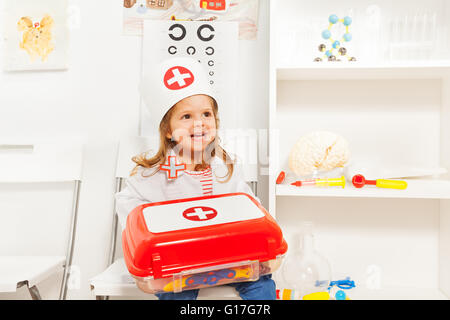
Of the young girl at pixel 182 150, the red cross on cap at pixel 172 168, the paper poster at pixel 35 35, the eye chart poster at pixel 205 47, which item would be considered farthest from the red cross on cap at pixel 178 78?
the paper poster at pixel 35 35

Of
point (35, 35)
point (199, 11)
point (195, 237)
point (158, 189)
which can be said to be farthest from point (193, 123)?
point (35, 35)

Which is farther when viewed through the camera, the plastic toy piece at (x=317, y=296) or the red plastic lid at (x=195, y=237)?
the plastic toy piece at (x=317, y=296)

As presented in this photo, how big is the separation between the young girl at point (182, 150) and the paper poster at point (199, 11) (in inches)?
13.7

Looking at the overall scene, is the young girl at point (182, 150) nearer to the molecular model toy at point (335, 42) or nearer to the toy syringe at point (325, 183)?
the toy syringe at point (325, 183)

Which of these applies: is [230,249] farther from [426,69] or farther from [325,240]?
[426,69]

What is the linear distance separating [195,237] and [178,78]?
38 centimetres

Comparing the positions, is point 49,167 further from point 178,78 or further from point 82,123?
point 178,78

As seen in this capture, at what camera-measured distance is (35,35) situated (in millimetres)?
1252

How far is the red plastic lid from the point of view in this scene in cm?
71

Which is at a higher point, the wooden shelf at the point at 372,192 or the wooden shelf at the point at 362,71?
the wooden shelf at the point at 362,71

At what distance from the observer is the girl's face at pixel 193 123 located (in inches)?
36.0

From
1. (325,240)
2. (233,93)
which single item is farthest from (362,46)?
(325,240)

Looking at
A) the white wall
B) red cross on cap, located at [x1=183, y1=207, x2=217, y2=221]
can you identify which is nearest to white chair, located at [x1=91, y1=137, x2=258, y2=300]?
the white wall
